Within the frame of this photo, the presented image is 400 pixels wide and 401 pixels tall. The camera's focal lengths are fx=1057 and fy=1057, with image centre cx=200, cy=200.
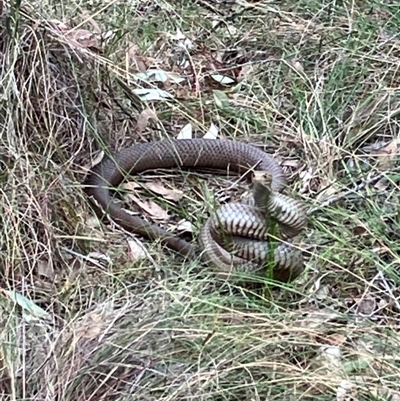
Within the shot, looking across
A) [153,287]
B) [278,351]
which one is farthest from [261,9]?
[278,351]

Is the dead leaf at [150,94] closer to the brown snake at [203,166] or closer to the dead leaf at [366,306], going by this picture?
the brown snake at [203,166]

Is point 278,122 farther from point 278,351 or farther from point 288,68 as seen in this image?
point 278,351

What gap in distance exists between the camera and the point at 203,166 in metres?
4.27

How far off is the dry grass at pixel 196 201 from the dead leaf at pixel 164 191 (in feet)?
0.12

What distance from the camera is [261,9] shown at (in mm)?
5277

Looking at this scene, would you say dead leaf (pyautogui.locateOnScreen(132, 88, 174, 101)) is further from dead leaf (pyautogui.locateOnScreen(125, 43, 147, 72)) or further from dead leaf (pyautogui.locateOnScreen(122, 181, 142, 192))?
dead leaf (pyautogui.locateOnScreen(122, 181, 142, 192))

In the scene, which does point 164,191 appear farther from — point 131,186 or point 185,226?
point 185,226

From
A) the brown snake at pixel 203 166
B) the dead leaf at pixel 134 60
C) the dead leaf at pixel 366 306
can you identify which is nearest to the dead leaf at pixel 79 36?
the dead leaf at pixel 134 60

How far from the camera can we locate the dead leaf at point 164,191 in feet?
13.1

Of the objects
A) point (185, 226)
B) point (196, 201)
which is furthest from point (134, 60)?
point (185, 226)

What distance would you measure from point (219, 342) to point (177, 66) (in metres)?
2.29

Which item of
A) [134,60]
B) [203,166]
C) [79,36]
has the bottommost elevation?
[203,166]

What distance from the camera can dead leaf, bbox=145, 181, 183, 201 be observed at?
399cm

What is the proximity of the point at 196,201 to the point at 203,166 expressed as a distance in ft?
1.08
